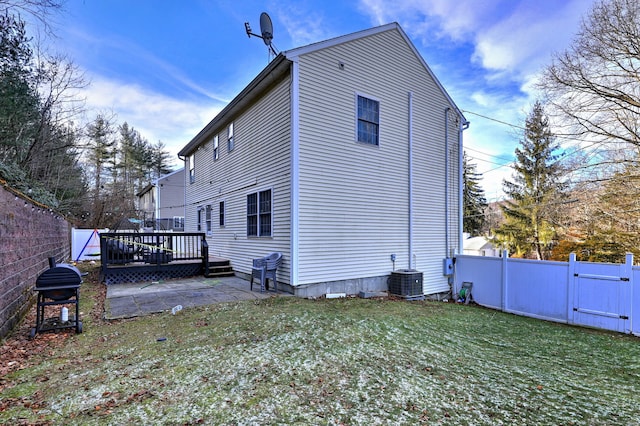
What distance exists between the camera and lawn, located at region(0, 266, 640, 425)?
258cm

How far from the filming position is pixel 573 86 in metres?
10.5

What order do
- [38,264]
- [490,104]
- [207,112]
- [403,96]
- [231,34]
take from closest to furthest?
[38,264], [403,96], [231,34], [490,104], [207,112]

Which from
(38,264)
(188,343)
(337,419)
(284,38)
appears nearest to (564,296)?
(337,419)

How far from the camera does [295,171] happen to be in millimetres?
7379

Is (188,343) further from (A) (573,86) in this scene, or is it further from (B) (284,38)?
(A) (573,86)

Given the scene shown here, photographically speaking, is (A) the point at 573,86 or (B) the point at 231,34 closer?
(A) the point at 573,86

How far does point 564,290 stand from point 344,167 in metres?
6.05

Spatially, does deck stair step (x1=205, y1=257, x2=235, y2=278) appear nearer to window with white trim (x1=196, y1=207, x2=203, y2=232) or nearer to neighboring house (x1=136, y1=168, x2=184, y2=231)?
window with white trim (x1=196, y1=207, x2=203, y2=232)

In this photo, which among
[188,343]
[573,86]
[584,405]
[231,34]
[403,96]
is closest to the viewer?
[584,405]

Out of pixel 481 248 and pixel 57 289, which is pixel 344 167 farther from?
pixel 481 248

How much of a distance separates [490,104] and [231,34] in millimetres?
10956

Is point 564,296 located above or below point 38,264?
below

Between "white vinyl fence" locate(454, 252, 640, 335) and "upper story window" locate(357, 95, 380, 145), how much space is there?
5.05 meters

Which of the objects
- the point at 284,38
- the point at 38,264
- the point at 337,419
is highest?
the point at 284,38
